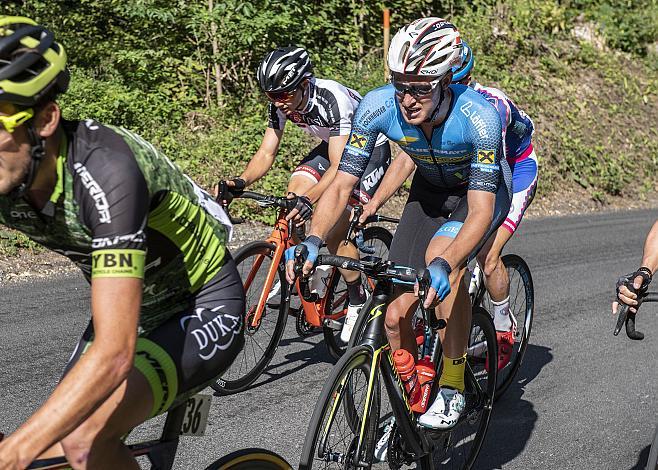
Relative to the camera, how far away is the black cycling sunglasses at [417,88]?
14.4ft

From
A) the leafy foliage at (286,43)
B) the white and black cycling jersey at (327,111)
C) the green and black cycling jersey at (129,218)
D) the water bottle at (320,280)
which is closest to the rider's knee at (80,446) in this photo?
the green and black cycling jersey at (129,218)

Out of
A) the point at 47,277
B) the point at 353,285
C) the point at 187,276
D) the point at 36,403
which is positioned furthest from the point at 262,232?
the point at 187,276

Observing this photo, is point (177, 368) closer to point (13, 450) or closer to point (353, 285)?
point (13, 450)

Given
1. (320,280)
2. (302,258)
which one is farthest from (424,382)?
(320,280)

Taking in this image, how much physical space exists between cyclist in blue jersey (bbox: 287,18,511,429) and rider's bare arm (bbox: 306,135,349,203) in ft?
4.07

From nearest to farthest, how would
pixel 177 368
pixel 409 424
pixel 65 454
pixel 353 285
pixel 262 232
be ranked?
pixel 65 454
pixel 177 368
pixel 409 424
pixel 353 285
pixel 262 232

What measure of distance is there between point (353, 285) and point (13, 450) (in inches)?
179

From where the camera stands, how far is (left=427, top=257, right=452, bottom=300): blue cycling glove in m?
3.79

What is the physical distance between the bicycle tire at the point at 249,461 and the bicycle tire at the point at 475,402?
5.73 feet

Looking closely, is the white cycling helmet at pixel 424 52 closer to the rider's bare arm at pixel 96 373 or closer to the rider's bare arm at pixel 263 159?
the rider's bare arm at pixel 96 373

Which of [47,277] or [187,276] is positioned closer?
[187,276]

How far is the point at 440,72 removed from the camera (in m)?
4.36

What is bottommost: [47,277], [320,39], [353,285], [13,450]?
[320,39]

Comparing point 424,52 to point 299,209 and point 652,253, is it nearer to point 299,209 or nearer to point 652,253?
point 652,253
